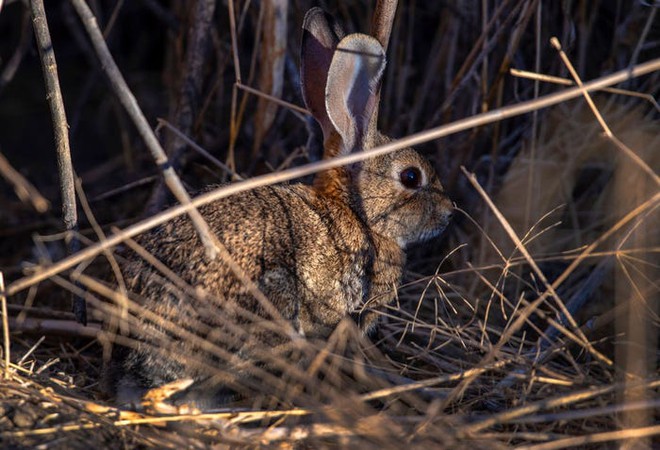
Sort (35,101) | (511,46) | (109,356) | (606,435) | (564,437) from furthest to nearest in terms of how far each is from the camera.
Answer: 1. (35,101)
2. (511,46)
3. (109,356)
4. (564,437)
5. (606,435)

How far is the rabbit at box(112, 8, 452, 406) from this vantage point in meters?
3.03

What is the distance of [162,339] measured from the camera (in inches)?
119

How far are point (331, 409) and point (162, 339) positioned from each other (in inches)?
28.8

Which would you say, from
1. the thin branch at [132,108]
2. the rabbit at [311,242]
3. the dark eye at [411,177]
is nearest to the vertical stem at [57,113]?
the rabbit at [311,242]

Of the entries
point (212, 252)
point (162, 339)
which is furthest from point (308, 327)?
point (212, 252)

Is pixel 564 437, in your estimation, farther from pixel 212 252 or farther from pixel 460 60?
pixel 460 60

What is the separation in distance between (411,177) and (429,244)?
0.44 metres

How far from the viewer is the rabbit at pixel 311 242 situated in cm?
303

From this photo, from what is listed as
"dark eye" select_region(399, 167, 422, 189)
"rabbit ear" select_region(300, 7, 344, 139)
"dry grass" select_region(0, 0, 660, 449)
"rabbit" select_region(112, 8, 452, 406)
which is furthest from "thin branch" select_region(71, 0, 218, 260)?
"dark eye" select_region(399, 167, 422, 189)

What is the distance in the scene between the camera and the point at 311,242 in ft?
11.3

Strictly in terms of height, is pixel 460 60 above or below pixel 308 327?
above

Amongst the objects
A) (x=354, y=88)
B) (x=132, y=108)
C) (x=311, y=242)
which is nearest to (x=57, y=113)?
(x=132, y=108)

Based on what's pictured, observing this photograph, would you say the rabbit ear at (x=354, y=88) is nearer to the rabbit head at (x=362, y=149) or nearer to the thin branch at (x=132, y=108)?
the rabbit head at (x=362, y=149)

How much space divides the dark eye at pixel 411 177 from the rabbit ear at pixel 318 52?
0.39 metres
